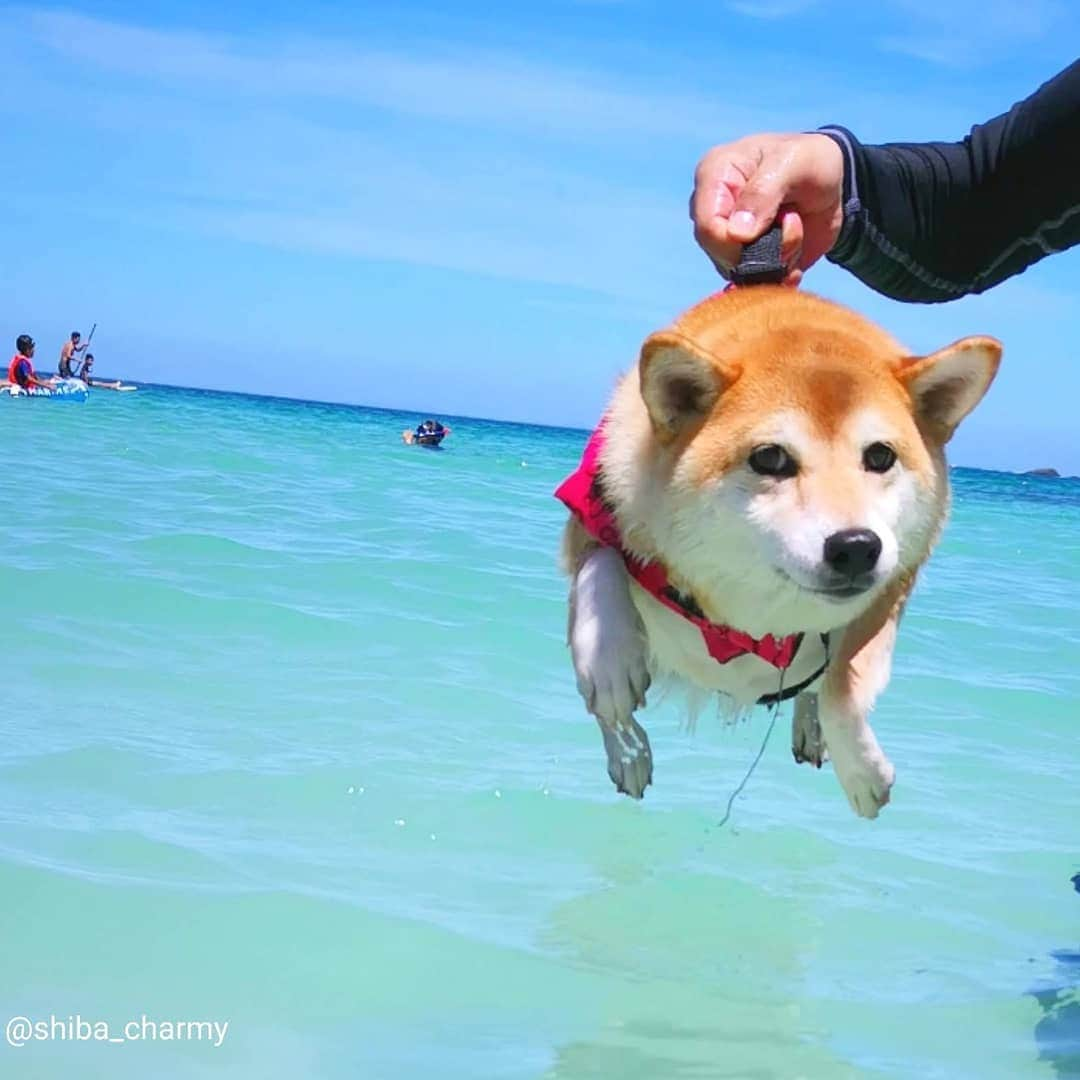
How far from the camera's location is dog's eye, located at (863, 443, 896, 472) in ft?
10.0

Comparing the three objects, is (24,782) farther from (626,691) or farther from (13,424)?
(13,424)

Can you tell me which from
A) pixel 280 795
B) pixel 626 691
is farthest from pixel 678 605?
pixel 280 795

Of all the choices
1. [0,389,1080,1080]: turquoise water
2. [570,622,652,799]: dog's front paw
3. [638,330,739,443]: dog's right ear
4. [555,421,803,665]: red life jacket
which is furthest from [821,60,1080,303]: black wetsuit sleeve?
[0,389,1080,1080]: turquoise water

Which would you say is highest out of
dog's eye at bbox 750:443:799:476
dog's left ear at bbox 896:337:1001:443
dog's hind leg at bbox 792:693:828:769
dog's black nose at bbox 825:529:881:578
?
dog's left ear at bbox 896:337:1001:443

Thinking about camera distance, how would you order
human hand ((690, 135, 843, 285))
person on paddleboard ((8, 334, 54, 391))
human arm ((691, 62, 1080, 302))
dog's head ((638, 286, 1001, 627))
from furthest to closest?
person on paddleboard ((8, 334, 54, 391)) → human arm ((691, 62, 1080, 302)) → human hand ((690, 135, 843, 285)) → dog's head ((638, 286, 1001, 627))

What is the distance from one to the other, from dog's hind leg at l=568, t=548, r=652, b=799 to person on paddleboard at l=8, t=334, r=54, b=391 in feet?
83.6

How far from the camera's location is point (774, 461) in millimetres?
3051

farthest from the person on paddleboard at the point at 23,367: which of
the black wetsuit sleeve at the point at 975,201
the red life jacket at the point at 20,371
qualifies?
the black wetsuit sleeve at the point at 975,201

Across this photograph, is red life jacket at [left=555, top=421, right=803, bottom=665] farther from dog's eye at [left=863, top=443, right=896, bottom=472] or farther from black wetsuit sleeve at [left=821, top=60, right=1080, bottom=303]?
black wetsuit sleeve at [left=821, top=60, right=1080, bottom=303]

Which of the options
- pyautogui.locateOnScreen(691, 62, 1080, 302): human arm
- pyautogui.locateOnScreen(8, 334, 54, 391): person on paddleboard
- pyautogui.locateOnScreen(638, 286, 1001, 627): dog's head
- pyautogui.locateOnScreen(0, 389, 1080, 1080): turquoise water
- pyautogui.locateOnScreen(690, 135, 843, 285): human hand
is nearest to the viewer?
pyautogui.locateOnScreen(638, 286, 1001, 627): dog's head

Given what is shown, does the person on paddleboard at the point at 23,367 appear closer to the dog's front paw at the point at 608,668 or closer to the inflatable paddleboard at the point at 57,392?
the inflatable paddleboard at the point at 57,392

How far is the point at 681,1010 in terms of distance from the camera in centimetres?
370

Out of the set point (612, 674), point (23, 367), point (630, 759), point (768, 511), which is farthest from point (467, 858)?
point (23, 367)

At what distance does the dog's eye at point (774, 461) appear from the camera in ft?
9.98
